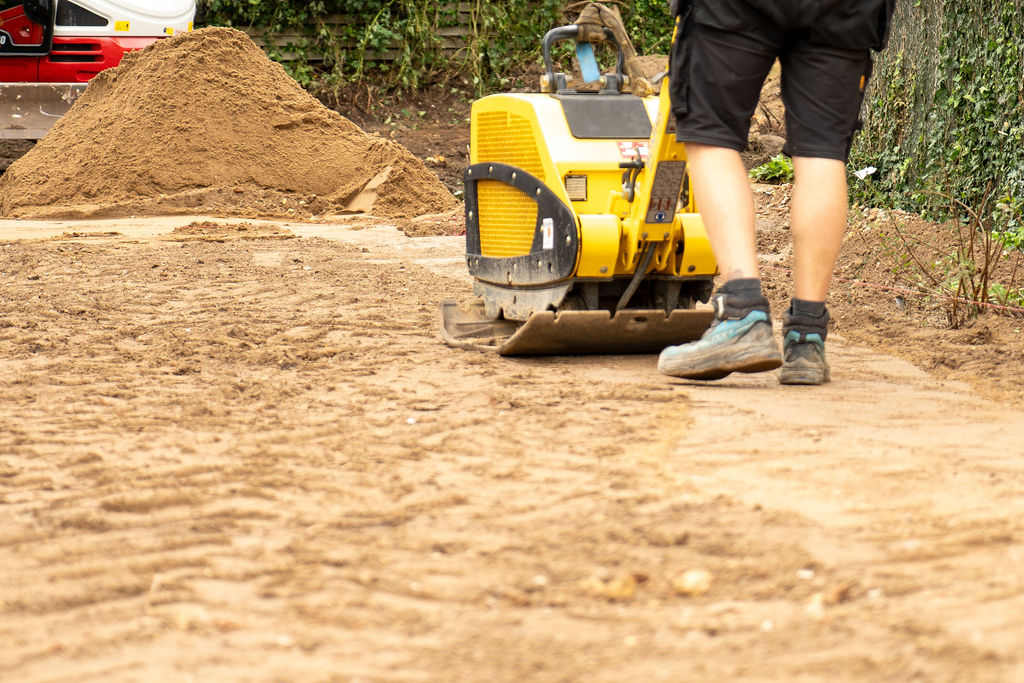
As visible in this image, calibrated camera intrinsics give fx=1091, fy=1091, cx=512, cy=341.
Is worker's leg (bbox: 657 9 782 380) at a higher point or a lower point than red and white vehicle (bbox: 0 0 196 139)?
lower

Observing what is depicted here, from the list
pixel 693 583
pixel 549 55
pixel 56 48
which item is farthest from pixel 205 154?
pixel 693 583

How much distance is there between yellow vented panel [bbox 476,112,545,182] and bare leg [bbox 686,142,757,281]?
74 centimetres

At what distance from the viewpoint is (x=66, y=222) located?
861 centimetres

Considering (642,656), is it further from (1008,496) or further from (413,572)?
(1008,496)

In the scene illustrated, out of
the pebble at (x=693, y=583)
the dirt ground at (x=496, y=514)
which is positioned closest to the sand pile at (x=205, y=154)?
the dirt ground at (x=496, y=514)

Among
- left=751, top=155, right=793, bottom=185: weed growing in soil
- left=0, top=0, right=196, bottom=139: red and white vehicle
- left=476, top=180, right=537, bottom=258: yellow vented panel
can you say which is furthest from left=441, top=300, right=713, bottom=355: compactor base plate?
left=0, top=0, right=196, bottom=139: red and white vehicle

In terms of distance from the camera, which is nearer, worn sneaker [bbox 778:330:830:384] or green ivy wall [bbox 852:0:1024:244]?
worn sneaker [bbox 778:330:830:384]

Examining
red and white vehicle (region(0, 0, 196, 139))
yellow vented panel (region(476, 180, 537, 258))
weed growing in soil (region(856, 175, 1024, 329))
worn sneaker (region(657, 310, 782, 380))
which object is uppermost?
red and white vehicle (region(0, 0, 196, 139))

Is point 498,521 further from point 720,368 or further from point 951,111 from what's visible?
point 951,111

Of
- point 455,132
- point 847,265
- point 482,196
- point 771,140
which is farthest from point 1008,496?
point 455,132

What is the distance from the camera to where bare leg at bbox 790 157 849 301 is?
306 cm

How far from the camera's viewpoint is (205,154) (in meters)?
9.68

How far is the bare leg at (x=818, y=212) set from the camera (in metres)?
3.06

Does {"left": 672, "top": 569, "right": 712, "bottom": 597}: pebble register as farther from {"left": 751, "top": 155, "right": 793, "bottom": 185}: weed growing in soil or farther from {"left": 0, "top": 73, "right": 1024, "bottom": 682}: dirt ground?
{"left": 751, "top": 155, "right": 793, "bottom": 185}: weed growing in soil
